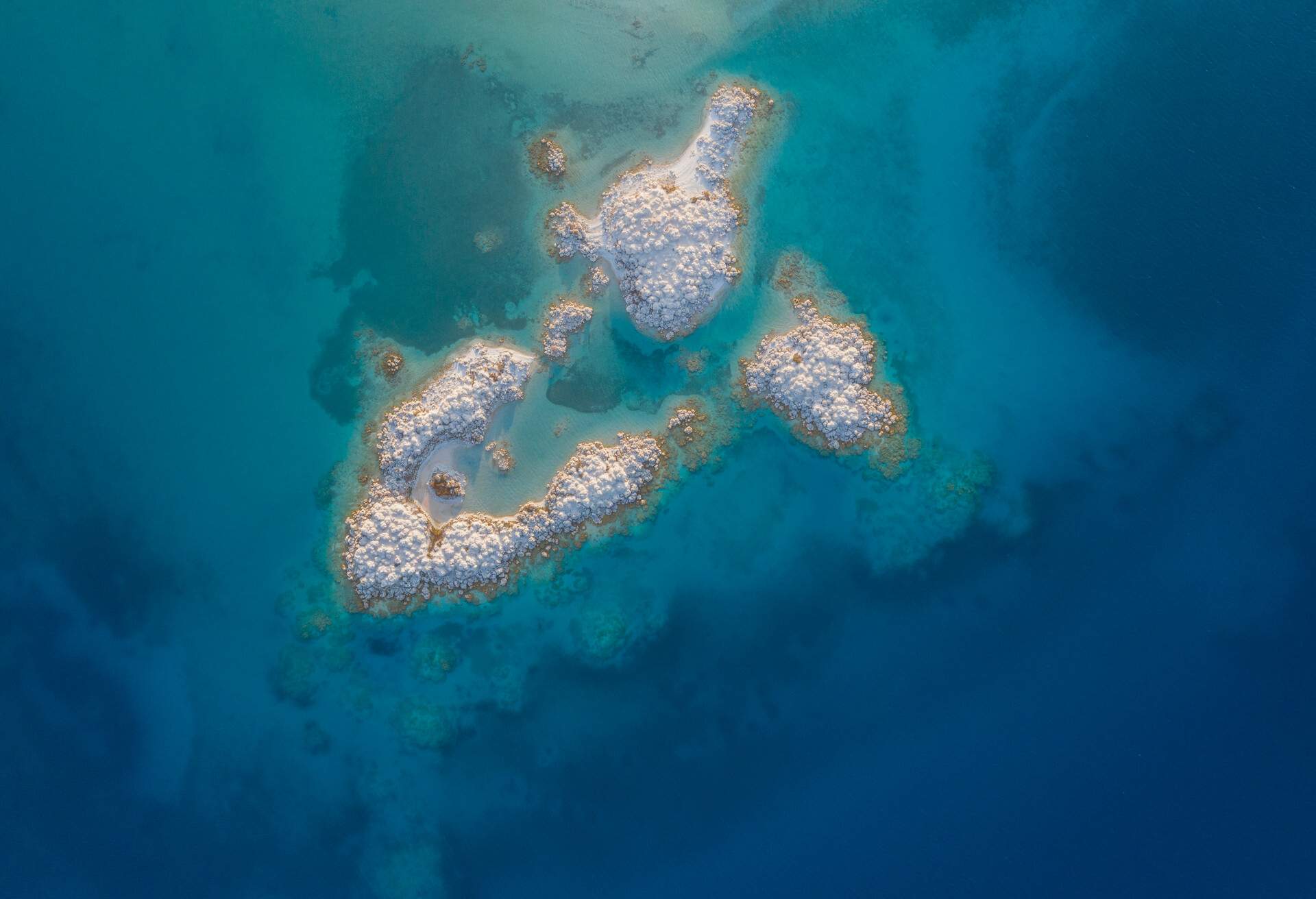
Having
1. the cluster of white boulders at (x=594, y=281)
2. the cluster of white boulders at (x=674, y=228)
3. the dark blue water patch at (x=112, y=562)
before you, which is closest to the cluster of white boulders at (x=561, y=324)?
the cluster of white boulders at (x=594, y=281)

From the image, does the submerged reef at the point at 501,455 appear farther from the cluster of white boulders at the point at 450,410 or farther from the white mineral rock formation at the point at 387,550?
the white mineral rock formation at the point at 387,550

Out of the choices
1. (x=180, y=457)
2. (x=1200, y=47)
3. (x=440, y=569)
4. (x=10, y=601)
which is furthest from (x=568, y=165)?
(x=10, y=601)

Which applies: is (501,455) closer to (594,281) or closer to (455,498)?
(455,498)

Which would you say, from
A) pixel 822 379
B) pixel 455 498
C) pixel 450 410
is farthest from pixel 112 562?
pixel 822 379

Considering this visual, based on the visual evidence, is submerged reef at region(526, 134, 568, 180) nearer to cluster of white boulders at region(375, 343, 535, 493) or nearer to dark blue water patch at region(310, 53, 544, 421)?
dark blue water patch at region(310, 53, 544, 421)

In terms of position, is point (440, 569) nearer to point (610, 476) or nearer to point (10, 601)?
point (610, 476)

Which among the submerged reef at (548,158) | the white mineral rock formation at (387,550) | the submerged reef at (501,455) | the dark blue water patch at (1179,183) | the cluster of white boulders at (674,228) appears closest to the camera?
the white mineral rock formation at (387,550)
